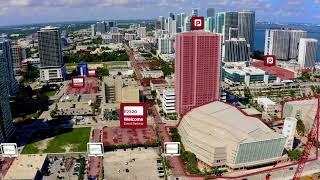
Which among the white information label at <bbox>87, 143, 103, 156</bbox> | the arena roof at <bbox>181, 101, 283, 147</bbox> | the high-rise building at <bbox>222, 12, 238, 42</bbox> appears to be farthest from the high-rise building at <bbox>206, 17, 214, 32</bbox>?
the white information label at <bbox>87, 143, 103, 156</bbox>

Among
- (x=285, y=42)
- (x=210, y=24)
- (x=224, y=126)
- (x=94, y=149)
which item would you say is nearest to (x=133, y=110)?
(x=94, y=149)

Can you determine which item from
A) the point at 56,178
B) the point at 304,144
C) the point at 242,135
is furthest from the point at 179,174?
the point at 304,144

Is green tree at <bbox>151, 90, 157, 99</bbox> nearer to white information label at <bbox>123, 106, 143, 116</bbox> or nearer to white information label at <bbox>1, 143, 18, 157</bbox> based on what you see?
white information label at <bbox>1, 143, 18, 157</bbox>

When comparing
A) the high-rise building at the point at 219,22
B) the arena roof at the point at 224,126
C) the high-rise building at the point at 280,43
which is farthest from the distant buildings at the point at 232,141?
the high-rise building at the point at 219,22

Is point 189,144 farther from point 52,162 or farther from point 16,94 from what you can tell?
point 16,94

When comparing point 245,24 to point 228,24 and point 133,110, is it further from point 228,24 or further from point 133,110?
point 133,110
